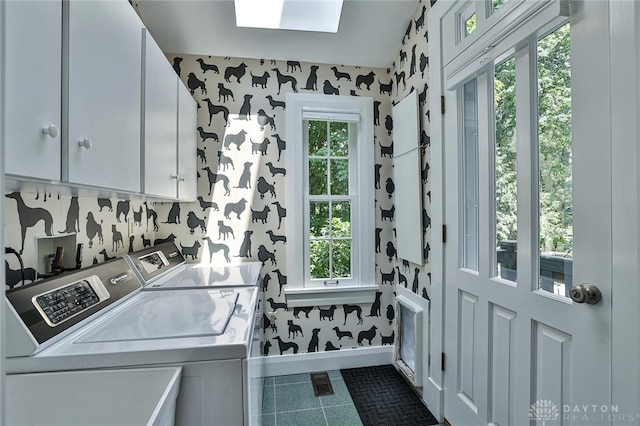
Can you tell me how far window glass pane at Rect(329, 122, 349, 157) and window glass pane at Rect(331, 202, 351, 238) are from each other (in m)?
0.46

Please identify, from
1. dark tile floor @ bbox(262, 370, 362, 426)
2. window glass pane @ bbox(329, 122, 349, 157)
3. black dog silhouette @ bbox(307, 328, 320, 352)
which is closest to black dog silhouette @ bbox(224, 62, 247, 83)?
window glass pane @ bbox(329, 122, 349, 157)

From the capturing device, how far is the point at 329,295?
2.58m

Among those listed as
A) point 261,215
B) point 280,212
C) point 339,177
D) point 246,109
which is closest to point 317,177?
point 339,177

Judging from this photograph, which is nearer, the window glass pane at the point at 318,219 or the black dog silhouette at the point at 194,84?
the black dog silhouette at the point at 194,84

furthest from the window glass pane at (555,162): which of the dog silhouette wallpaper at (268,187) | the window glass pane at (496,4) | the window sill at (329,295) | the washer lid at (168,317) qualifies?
the window sill at (329,295)

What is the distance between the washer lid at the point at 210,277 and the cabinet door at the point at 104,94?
0.63 metres

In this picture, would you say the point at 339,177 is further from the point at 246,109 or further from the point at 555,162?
the point at 555,162

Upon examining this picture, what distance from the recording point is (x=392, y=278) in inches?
Result: 106

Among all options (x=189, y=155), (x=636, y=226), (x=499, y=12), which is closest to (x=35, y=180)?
(x=189, y=155)

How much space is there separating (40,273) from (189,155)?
118 centimetres

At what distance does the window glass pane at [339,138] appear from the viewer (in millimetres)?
2711

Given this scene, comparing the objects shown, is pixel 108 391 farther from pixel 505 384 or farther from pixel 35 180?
pixel 505 384

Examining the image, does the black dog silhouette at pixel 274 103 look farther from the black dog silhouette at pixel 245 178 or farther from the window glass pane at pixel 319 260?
the window glass pane at pixel 319 260

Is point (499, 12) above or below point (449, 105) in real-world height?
above
